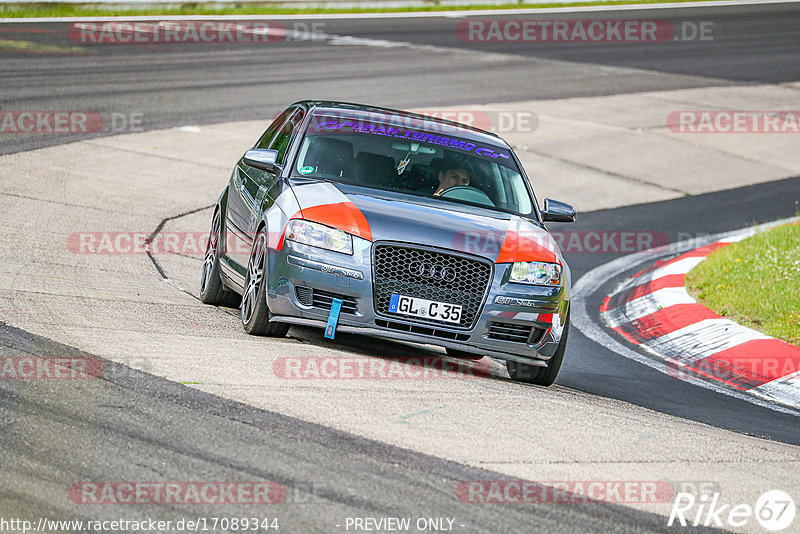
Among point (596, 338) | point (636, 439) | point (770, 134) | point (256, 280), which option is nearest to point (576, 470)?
point (636, 439)

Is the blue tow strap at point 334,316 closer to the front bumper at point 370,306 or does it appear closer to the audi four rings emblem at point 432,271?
the front bumper at point 370,306

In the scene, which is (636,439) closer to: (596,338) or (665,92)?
(596,338)

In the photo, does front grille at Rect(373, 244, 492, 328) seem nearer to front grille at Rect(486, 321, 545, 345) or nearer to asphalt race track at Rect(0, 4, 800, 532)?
front grille at Rect(486, 321, 545, 345)

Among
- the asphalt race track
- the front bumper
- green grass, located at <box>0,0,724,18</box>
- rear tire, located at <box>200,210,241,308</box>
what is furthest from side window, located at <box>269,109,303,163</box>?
green grass, located at <box>0,0,724,18</box>

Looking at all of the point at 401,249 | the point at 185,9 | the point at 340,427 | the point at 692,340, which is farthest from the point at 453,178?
the point at 185,9

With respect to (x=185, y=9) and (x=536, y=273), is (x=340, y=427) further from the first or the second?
(x=185, y=9)

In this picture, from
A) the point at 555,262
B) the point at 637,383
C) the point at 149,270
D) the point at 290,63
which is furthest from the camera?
the point at 290,63

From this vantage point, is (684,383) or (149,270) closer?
(684,383)

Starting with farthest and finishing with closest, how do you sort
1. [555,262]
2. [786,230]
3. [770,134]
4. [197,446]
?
1. [770,134]
2. [786,230]
3. [555,262]
4. [197,446]

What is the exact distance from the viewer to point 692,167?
703 inches

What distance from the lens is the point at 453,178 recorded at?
834cm

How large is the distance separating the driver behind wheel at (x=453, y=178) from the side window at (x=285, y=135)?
3.81 ft

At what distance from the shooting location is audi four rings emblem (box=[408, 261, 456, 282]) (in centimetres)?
713

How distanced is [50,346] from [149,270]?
12.5ft
